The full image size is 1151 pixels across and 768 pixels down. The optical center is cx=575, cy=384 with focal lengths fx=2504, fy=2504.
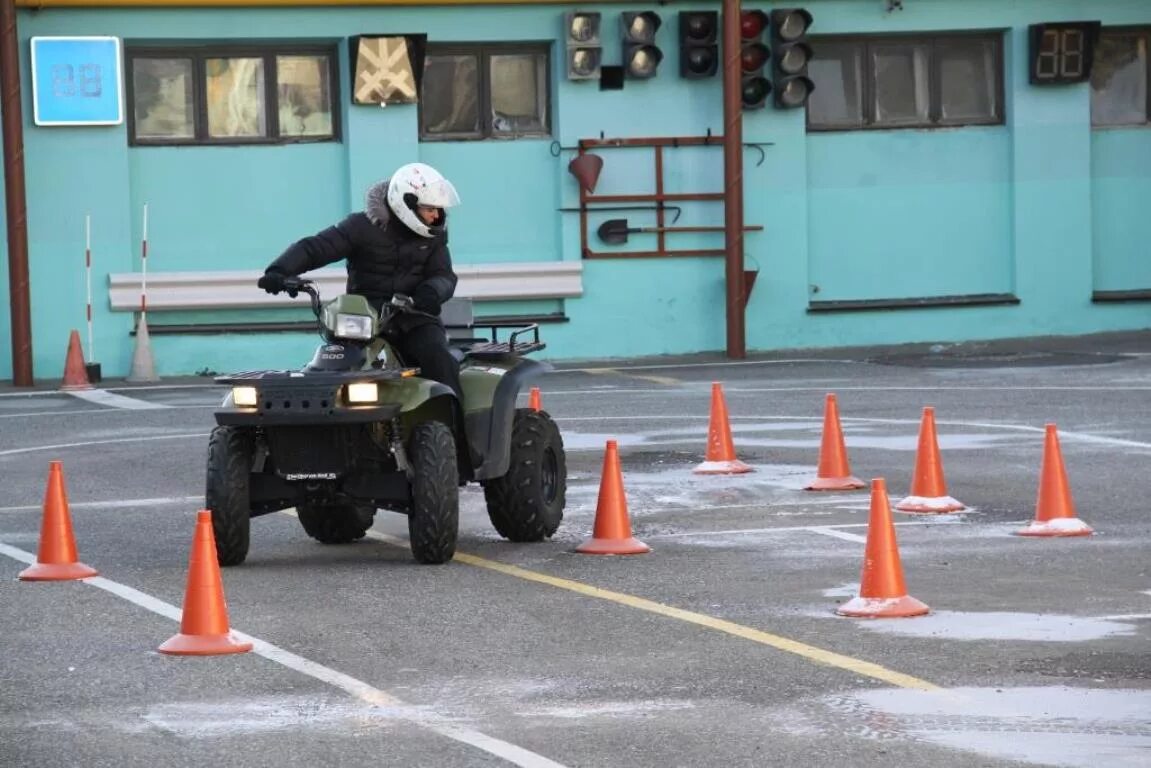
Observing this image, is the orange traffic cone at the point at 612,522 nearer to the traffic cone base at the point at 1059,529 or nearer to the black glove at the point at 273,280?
the black glove at the point at 273,280

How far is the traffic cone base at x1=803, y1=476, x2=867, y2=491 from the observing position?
50.2ft

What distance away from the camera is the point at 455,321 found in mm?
13922

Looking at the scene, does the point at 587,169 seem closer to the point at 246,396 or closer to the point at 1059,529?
the point at 1059,529

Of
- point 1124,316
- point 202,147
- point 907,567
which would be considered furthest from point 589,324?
point 907,567

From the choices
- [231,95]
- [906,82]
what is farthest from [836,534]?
[906,82]

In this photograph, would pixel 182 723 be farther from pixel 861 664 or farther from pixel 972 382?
pixel 972 382

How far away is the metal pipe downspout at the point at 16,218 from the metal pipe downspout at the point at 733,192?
753 centimetres

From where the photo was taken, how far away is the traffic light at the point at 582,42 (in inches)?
1084

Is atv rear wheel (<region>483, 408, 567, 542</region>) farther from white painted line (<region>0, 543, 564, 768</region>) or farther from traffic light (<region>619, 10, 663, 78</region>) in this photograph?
traffic light (<region>619, 10, 663, 78</region>)

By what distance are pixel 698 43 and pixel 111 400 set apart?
7.99 meters

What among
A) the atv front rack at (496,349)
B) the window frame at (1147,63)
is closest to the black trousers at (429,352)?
the atv front rack at (496,349)

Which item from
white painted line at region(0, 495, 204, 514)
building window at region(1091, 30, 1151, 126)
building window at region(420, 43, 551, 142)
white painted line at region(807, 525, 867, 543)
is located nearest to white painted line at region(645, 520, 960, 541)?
white painted line at region(807, 525, 867, 543)

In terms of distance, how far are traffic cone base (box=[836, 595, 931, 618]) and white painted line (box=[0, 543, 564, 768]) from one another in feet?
7.59

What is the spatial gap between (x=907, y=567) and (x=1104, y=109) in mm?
18920
